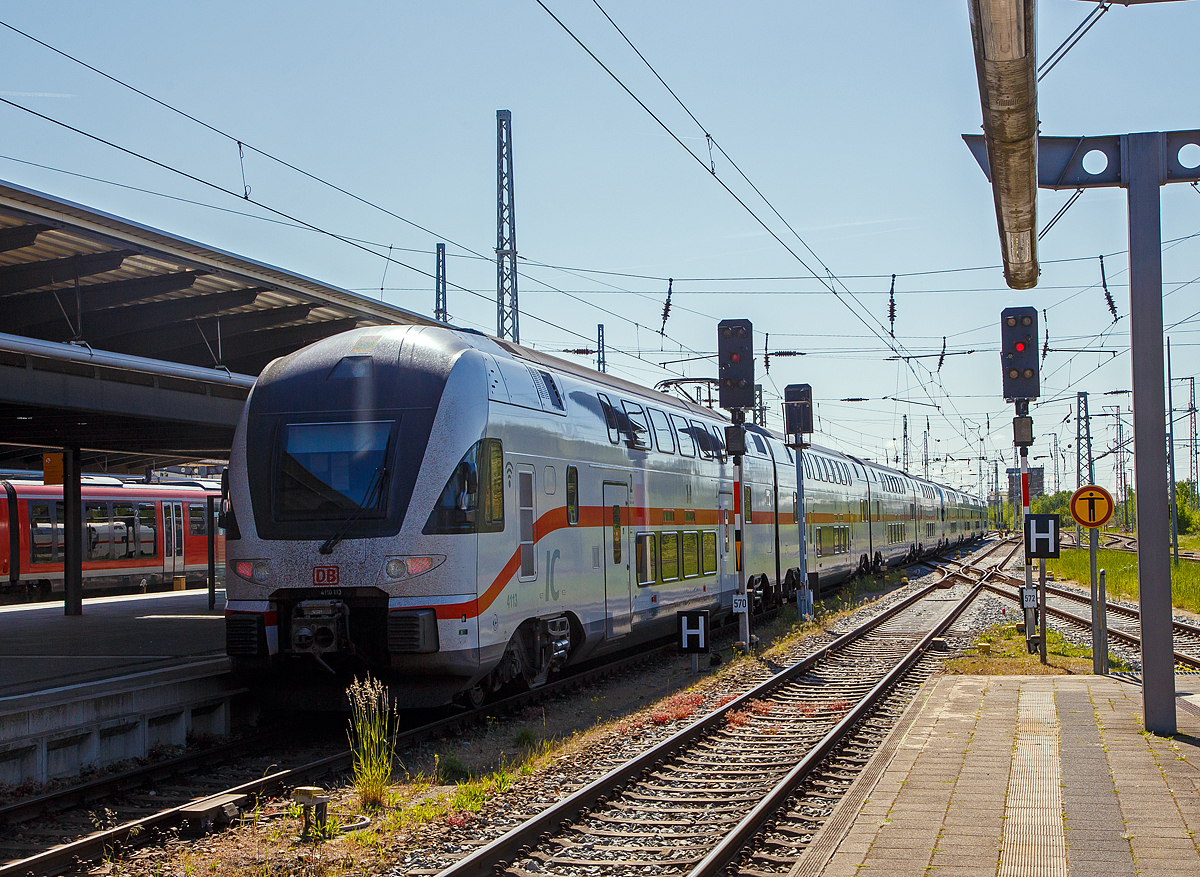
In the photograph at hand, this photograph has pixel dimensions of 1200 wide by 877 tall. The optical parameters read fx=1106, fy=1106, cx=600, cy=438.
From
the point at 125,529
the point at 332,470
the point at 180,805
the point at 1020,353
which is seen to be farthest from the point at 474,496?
the point at 125,529

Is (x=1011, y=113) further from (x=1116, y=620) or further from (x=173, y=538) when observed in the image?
(x=173, y=538)

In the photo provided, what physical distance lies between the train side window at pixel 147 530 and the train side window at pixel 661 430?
17045 mm

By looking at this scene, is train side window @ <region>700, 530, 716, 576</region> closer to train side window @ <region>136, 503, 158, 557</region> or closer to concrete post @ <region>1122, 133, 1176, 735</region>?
concrete post @ <region>1122, 133, 1176, 735</region>

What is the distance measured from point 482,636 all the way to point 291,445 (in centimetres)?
259

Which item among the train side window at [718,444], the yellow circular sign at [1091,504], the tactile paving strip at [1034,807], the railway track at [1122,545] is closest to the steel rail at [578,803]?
the tactile paving strip at [1034,807]

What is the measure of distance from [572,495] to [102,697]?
5275 millimetres

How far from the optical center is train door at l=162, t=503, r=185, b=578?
95.0 feet

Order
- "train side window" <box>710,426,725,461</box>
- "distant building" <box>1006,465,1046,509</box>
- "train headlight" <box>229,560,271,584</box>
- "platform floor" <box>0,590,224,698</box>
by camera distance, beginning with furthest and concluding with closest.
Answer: "distant building" <box>1006,465,1046,509</box> → "train side window" <box>710,426,725,461</box> → "platform floor" <box>0,590,224,698</box> → "train headlight" <box>229,560,271,584</box>

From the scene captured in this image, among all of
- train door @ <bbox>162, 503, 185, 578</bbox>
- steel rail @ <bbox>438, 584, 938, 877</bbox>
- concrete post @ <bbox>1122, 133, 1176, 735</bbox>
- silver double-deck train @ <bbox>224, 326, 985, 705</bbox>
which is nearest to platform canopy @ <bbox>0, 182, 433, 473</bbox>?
silver double-deck train @ <bbox>224, 326, 985, 705</bbox>

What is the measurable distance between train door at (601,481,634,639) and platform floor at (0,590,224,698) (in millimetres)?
4718

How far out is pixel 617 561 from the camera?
45.8 feet

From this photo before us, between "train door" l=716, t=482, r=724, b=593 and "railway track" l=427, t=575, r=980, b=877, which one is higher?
"train door" l=716, t=482, r=724, b=593

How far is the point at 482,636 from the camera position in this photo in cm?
1019

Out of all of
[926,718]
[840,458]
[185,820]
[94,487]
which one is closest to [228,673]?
[185,820]
